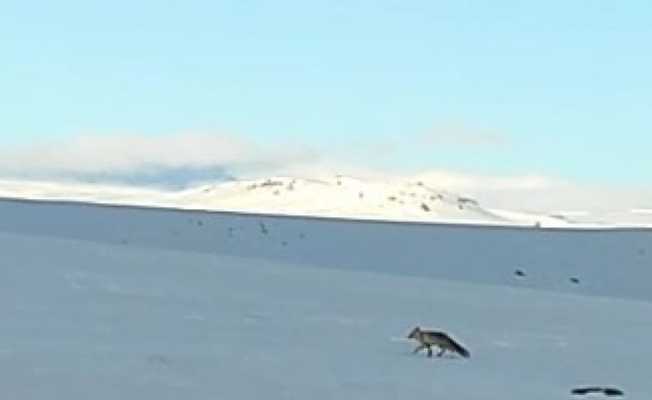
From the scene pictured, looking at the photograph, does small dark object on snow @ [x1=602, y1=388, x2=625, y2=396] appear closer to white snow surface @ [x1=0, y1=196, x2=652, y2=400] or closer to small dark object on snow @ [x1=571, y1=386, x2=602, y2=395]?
small dark object on snow @ [x1=571, y1=386, x2=602, y2=395]

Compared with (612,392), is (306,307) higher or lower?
higher

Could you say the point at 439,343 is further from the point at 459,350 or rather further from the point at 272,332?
the point at 272,332

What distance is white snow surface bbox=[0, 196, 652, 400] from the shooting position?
625 centimetres

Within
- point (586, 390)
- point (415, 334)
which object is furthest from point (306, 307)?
point (586, 390)

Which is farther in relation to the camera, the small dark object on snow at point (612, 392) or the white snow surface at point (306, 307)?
the small dark object on snow at point (612, 392)

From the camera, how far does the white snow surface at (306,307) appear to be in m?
6.25

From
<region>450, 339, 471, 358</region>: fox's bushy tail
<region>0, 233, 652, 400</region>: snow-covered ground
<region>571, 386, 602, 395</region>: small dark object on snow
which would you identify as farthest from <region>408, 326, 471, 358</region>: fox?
<region>571, 386, 602, 395</region>: small dark object on snow

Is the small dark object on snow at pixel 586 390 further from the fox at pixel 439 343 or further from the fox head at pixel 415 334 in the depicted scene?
the fox head at pixel 415 334

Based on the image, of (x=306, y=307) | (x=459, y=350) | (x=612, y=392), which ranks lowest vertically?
(x=612, y=392)

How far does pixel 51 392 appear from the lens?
5535 mm

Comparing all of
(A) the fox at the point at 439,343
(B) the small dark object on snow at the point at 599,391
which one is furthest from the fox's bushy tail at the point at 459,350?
(B) the small dark object on snow at the point at 599,391

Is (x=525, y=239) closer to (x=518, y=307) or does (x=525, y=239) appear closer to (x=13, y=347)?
(x=518, y=307)

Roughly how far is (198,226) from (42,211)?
6.15 feet

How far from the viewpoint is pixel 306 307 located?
9.48 meters
